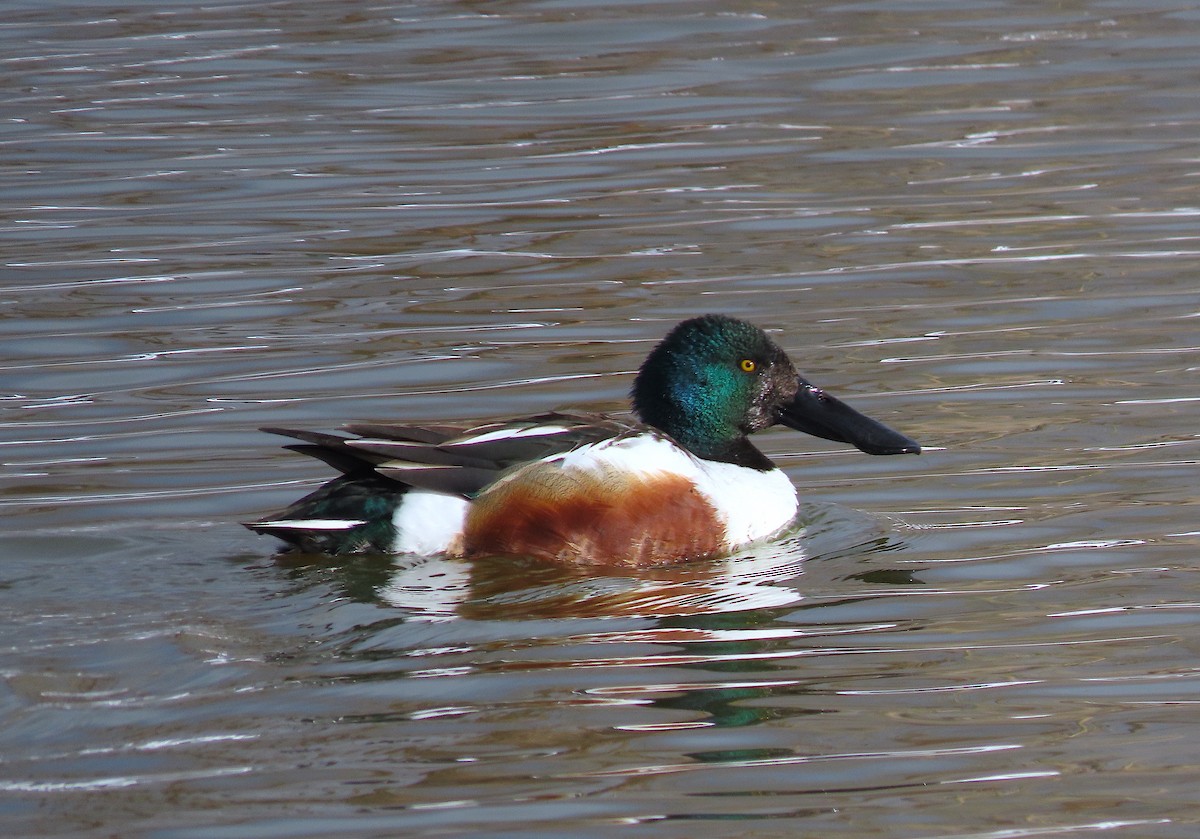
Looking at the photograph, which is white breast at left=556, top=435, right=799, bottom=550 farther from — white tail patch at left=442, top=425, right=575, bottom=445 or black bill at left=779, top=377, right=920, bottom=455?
black bill at left=779, top=377, right=920, bottom=455

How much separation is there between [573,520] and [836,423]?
1.15m

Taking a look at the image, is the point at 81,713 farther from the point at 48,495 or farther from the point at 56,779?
the point at 48,495

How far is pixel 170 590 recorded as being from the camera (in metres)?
5.77

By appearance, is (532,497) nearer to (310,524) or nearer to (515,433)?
(515,433)

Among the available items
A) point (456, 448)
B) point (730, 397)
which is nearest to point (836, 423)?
point (730, 397)

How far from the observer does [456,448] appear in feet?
20.4

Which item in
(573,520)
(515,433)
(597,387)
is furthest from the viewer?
(597,387)

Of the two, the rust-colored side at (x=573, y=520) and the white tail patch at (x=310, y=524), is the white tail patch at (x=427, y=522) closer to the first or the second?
the rust-colored side at (x=573, y=520)

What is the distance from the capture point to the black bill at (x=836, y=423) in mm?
6715

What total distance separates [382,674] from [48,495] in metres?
2.16

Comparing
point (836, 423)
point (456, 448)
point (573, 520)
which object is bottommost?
point (573, 520)

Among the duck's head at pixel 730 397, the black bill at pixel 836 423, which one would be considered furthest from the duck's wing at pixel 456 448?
the black bill at pixel 836 423

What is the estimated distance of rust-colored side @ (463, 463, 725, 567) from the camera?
6.14 m

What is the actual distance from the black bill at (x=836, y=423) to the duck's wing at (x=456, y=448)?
2.59ft
